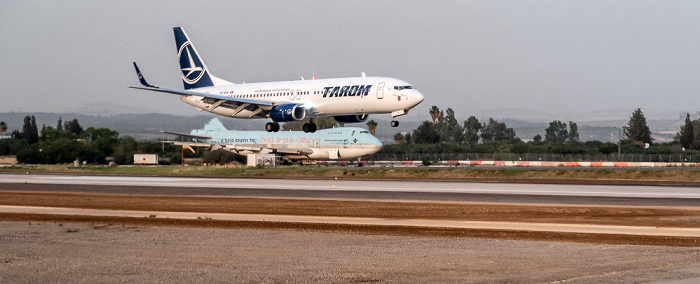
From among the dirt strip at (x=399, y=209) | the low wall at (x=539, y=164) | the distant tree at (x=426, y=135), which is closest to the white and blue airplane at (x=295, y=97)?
the dirt strip at (x=399, y=209)

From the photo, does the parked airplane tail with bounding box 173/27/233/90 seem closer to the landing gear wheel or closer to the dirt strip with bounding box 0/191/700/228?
the landing gear wheel

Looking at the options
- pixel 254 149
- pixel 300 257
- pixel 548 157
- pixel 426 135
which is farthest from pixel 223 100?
pixel 426 135

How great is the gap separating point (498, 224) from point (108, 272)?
41.4 feet

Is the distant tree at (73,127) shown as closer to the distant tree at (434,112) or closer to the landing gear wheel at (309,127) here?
the distant tree at (434,112)

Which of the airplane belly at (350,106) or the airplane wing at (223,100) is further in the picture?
the airplane wing at (223,100)

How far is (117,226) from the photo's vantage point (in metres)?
24.0

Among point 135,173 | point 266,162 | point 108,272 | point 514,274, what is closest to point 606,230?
point 514,274

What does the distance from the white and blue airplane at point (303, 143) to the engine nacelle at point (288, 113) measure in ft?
103

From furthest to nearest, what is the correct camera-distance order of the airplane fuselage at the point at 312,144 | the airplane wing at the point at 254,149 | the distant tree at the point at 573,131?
the distant tree at the point at 573,131 → the airplane wing at the point at 254,149 → the airplane fuselage at the point at 312,144

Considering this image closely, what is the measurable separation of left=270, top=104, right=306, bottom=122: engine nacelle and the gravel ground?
29886mm

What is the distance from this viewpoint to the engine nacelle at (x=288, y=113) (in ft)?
169

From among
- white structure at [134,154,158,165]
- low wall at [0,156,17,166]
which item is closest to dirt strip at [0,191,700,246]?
white structure at [134,154,158,165]

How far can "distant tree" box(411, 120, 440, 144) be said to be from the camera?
130 m

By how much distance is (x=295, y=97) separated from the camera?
5303 cm
